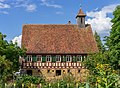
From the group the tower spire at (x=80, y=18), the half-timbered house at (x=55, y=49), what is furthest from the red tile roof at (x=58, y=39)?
the tower spire at (x=80, y=18)

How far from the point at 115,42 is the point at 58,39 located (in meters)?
15.1

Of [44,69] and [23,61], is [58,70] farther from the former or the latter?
[23,61]

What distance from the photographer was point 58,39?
5297cm

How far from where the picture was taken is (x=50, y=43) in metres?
52.3

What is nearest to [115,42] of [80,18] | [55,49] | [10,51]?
[10,51]

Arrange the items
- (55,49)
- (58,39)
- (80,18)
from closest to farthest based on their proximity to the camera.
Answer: (55,49)
(58,39)
(80,18)

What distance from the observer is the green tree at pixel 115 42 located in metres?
38.0

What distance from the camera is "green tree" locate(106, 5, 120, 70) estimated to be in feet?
125

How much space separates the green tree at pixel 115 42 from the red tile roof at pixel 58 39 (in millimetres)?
10115

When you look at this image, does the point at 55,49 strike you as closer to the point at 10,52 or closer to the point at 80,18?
the point at 80,18

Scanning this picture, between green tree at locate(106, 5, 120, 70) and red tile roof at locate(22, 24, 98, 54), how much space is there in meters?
10.1

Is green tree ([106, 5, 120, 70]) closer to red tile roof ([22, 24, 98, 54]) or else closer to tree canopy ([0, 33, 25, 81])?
red tile roof ([22, 24, 98, 54])

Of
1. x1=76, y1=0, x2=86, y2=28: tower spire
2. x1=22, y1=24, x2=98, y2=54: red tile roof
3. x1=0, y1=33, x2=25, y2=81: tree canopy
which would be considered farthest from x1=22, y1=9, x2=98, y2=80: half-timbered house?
x1=0, y1=33, x2=25, y2=81: tree canopy

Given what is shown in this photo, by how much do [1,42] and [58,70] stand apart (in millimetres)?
Result: 14606
